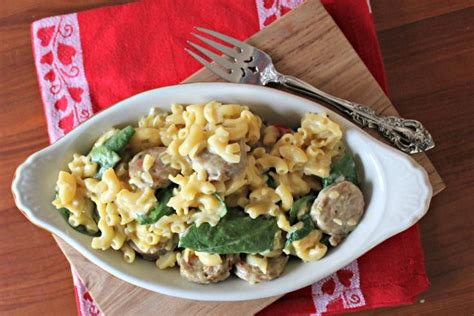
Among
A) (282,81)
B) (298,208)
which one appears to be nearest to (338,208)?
(298,208)

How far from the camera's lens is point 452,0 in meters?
1.41

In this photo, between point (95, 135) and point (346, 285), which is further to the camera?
point (346, 285)

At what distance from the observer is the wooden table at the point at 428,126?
138 cm

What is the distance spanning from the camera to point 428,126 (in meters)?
1.38

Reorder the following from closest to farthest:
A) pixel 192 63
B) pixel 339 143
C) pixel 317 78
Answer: pixel 339 143 < pixel 317 78 < pixel 192 63

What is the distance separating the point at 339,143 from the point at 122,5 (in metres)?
0.69

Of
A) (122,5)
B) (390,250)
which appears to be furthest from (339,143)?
(122,5)

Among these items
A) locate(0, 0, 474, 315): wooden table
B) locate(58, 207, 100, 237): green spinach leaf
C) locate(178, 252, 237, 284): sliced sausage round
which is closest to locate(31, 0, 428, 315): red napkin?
locate(0, 0, 474, 315): wooden table

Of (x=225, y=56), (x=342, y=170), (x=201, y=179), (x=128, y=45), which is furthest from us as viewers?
(x=128, y=45)

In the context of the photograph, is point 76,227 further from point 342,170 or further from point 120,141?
point 342,170

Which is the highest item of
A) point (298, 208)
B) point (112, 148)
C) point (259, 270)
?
point (112, 148)

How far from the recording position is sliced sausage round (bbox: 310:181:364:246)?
1.12 m

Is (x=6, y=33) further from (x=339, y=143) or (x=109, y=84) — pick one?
(x=339, y=143)

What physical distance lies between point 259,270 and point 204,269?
12 cm
